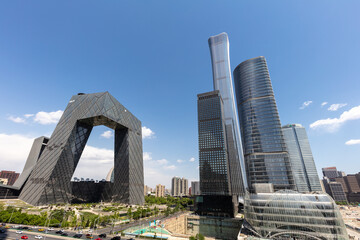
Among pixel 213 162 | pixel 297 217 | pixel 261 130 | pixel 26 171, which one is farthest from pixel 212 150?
pixel 26 171

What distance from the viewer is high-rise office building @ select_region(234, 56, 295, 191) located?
11100 centimetres

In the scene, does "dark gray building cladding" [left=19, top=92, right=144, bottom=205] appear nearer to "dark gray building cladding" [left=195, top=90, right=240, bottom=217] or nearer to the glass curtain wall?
"dark gray building cladding" [left=195, top=90, right=240, bottom=217]

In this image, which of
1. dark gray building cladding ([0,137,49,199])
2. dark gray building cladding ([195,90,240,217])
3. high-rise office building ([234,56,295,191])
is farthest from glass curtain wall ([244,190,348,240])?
dark gray building cladding ([0,137,49,199])

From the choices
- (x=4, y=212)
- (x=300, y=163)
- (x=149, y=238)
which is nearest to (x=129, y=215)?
(x=149, y=238)

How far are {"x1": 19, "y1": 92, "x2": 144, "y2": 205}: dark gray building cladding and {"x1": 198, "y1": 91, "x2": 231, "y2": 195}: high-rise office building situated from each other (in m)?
51.1

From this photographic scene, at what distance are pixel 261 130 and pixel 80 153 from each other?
11938 centimetres

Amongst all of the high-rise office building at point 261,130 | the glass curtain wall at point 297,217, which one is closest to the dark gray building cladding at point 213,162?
the high-rise office building at point 261,130

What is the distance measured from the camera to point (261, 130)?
12281cm

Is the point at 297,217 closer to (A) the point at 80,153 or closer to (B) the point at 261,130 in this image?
(B) the point at 261,130

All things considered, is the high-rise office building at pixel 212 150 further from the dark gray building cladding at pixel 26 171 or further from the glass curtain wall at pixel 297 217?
the dark gray building cladding at pixel 26 171

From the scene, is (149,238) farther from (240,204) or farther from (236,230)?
(240,204)

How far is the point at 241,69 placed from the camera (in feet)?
486

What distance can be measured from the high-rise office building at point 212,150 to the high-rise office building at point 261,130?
17036 millimetres

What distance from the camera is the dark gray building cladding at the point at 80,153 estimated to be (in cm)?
7794
